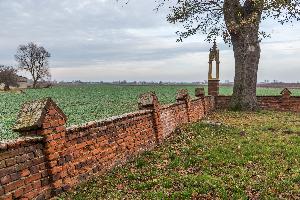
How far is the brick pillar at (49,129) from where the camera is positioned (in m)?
6.62

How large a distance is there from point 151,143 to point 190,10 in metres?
16.0

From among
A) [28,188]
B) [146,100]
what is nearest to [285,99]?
Answer: [146,100]

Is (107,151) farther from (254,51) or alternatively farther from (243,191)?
(254,51)

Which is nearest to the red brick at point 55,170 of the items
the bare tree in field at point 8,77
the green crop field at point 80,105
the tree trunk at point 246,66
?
the green crop field at point 80,105

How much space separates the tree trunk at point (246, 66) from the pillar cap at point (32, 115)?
1959cm

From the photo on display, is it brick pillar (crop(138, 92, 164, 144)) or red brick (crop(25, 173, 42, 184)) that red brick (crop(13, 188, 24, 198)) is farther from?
brick pillar (crop(138, 92, 164, 144))

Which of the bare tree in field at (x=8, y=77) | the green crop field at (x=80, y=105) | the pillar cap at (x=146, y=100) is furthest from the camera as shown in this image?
the bare tree in field at (x=8, y=77)

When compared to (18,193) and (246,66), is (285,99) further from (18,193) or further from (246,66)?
(18,193)

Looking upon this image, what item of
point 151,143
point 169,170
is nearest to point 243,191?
point 169,170

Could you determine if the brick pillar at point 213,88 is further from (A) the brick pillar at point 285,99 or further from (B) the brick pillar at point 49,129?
(B) the brick pillar at point 49,129

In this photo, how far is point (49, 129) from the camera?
6.81 m

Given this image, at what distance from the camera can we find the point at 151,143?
11859 mm

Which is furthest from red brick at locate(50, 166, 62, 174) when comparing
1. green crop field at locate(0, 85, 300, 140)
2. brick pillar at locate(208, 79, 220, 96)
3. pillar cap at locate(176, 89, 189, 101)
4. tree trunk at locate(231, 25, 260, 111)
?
brick pillar at locate(208, 79, 220, 96)

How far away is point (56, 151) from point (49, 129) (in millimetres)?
442
